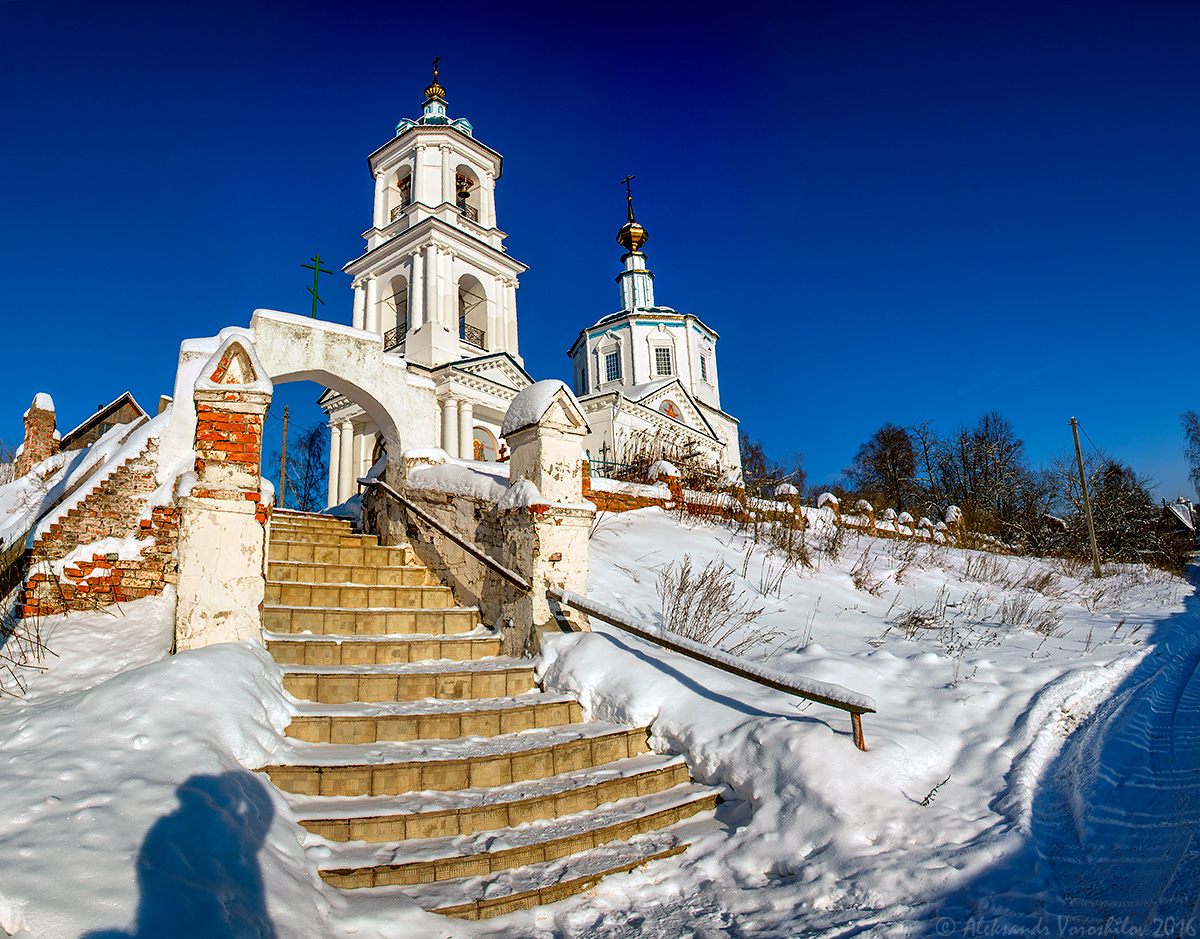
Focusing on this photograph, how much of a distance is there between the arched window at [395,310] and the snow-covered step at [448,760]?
67.7 feet

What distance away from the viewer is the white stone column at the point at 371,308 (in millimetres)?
23078

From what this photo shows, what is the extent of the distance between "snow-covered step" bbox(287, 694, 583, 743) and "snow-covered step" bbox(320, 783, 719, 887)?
83 centimetres

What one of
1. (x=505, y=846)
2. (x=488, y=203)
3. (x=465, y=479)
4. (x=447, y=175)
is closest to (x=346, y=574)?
(x=465, y=479)

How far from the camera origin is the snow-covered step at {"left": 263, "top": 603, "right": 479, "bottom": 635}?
4.92 m

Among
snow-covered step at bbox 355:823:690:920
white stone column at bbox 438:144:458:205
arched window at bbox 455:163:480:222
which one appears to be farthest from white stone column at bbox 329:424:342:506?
snow-covered step at bbox 355:823:690:920

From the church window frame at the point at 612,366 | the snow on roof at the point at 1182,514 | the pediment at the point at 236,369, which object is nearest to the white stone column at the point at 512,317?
the church window frame at the point at 612,366

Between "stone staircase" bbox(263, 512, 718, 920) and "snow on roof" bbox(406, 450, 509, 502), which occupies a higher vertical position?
"snow on roof" bbox(406, 450, 509, 502)

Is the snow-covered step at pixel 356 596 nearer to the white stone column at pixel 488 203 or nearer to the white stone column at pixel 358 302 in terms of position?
the white stone column at pixel 358 302

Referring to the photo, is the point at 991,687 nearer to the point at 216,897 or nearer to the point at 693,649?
the point at 693,649

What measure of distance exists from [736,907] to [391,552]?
5.27 metres

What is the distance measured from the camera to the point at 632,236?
3759 centimetres

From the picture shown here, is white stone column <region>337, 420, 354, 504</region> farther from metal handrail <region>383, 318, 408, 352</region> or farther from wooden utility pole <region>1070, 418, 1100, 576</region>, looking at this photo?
wooden utility pole <region>1070, 418, 1100, 576</region>

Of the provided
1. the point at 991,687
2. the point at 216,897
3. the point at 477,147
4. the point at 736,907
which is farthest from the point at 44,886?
the point at 477,147

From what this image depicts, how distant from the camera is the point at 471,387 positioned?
2022 cm
